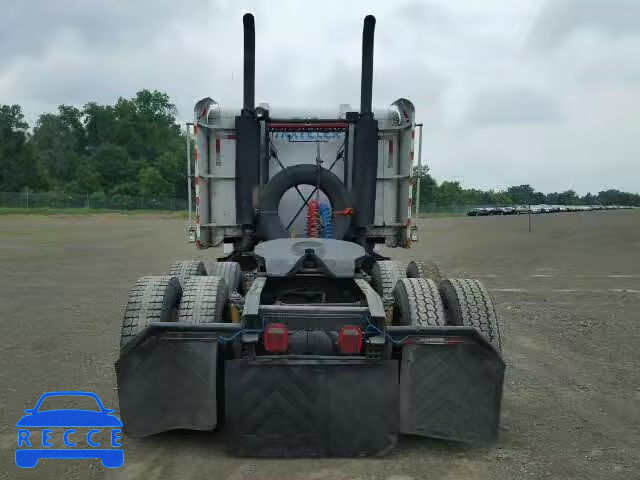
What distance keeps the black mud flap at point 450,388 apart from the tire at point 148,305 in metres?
1.86

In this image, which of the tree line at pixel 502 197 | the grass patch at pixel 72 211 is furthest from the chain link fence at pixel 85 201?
the tree line at pixel 502 197

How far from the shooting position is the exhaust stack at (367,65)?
22.7ft

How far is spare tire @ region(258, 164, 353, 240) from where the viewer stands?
6832mm

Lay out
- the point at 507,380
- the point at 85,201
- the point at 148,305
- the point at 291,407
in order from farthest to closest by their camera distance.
A: the point at 85,201 → the point at 507,380 → the point at 148,305 → the point at 291,407

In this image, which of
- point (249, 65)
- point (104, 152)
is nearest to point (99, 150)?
point (104, 152)

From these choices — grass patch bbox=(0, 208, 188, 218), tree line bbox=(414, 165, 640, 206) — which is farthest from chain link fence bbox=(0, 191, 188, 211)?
tree line bbox=(414, 165, 640, 206)

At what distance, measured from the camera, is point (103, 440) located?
4.12m

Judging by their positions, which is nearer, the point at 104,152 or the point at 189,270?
the point at 189,270

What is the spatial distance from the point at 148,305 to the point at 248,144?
319 cm

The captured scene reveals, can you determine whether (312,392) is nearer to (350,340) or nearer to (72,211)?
(350,340)

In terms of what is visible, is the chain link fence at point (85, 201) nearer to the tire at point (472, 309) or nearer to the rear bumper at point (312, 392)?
the rear bumper at point (312, 392)

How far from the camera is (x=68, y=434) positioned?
13.9 ft

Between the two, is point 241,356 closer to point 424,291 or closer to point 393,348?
point 393,348

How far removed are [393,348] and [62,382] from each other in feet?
10.5
